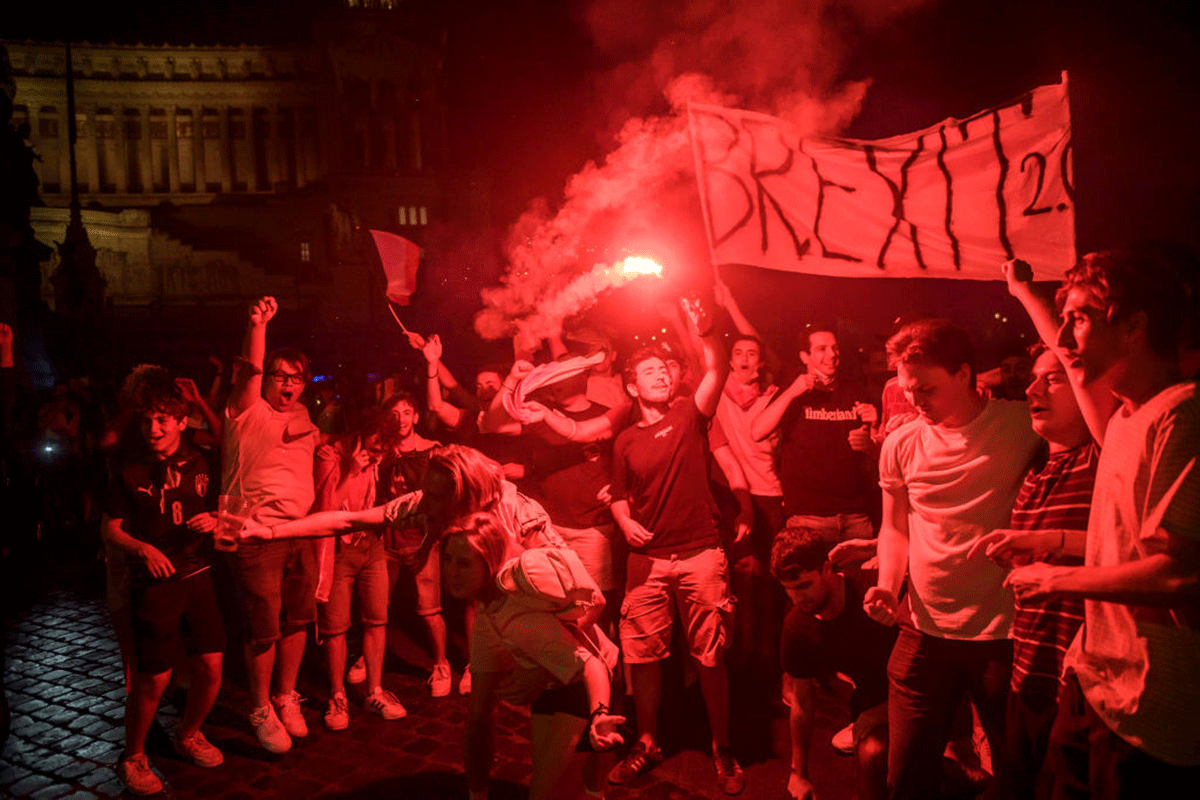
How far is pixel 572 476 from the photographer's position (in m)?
5.46

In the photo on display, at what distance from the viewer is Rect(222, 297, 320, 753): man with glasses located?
5.01 metres

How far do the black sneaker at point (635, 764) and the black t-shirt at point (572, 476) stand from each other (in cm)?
143

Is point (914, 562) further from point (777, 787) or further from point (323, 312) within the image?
point (323, 312)

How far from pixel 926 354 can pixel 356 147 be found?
45.6 m

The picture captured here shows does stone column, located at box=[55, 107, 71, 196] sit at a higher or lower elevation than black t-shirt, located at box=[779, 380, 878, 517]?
higher

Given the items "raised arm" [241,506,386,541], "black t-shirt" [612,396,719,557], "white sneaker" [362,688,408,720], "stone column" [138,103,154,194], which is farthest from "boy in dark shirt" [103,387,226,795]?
"stone column" [138,103,154,194]

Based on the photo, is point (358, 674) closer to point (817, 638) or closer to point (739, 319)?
point (817, 638)

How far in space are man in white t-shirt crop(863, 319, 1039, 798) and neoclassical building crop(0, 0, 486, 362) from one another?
110 feet

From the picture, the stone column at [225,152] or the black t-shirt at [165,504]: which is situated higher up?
Answer: the stone column at [225,152]

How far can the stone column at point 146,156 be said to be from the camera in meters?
47.8

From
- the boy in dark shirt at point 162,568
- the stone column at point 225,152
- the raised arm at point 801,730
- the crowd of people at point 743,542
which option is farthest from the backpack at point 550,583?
the stone column at point 225,152

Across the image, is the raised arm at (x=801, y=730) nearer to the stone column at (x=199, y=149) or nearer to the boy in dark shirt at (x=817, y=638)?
the boy in dark shirt at (x=817, y=638)

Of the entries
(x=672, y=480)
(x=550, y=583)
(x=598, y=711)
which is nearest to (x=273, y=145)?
(x=672, y=480)

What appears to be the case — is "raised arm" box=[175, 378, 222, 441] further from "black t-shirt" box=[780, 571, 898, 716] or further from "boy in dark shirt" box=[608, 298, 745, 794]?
"black t-shirt" box=[780, 571, 898, 716]
